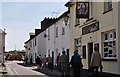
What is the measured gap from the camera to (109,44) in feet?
79.5

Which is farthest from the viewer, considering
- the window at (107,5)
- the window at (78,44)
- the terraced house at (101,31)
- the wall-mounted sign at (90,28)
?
the window at (78,44)

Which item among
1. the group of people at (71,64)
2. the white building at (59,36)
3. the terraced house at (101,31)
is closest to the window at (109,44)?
the terraced house at (101,31)

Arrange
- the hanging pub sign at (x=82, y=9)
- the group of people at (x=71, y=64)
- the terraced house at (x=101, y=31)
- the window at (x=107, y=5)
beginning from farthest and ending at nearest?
1. the hanging pub sign at (x=82, y=9)
2. the window at (x=107, y=5)
3. the terraced house at (x=101, y=31)
4. the group of people at (x=71, y=64)

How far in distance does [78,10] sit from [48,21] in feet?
142

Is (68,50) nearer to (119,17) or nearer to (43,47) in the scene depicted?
(119,17)

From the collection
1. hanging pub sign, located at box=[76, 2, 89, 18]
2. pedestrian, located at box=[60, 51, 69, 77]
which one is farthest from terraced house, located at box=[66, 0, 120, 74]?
pedestrian, located at box=[60, 51, 69, 77]

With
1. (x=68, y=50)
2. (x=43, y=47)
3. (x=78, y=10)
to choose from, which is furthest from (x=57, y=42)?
(x=43, y=47)

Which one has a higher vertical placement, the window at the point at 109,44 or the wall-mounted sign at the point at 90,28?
the wall-mounted sign at the point at 90,28

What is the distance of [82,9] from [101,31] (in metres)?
3.11

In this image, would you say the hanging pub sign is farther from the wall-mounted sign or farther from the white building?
the white building

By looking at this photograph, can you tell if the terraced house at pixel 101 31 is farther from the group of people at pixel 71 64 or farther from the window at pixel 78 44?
the group of people at pixel 71 64

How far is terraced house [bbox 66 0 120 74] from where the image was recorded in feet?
74.6

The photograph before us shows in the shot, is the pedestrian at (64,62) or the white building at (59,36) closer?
the pedestrian at (64,62)

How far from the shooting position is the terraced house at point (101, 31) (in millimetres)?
22734
